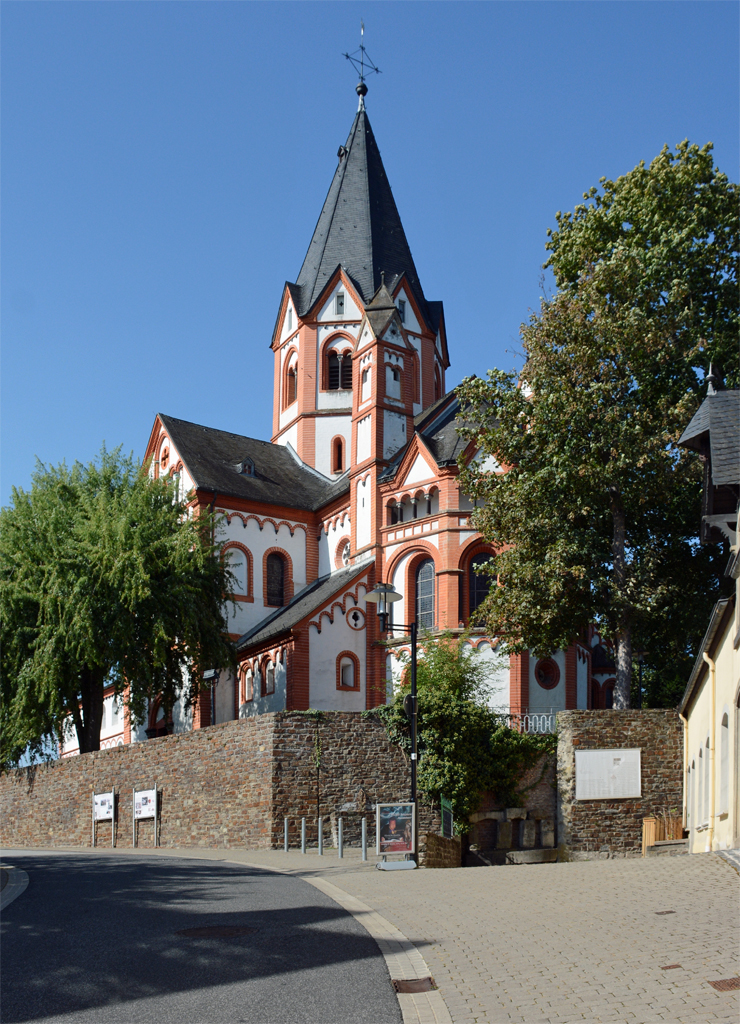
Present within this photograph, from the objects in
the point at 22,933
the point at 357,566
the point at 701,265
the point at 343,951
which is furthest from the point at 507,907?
the point at 357,566

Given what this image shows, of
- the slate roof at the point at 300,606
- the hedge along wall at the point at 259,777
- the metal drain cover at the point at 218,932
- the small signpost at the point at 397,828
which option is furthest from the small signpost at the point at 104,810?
the metal drain cover at the point at 218,932

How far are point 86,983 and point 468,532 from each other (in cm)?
2604

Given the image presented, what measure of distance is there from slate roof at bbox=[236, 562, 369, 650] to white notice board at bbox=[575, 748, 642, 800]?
532 inches

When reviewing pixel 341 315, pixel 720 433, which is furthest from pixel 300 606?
pixel 720 433

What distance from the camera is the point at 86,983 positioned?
8414 millimetres

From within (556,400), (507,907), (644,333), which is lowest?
(507,907)

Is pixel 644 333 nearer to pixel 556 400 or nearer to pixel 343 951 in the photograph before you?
pixel 556 400

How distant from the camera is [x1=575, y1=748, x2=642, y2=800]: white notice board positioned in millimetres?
23219

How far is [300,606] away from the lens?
38.1m

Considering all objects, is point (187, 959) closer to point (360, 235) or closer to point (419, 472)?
point (419, 472)

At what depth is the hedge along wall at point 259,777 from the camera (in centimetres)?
2367

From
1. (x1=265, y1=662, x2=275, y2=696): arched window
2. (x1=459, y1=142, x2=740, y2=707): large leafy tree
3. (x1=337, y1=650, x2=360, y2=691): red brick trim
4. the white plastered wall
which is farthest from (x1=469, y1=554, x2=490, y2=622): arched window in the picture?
(x1=265, y1=662, x2=275, y2=696): arched window

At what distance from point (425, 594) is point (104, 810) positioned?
1205cm

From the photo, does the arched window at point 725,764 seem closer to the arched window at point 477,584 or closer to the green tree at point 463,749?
the green tree at point 463,749
